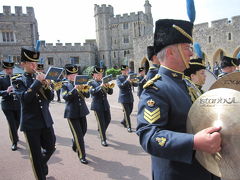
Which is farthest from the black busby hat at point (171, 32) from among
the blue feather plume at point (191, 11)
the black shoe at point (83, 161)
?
the black shoe at point (83, 161)

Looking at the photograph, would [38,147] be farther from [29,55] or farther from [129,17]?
[129,17]

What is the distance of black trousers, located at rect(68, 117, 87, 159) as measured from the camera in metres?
4.95

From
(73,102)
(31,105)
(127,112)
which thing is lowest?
(127,112)

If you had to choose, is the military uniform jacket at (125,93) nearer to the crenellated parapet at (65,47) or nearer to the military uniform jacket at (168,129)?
the military uniform jacket at (168,129)

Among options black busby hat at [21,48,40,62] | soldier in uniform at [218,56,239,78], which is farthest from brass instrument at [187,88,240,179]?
soldier in uniform at [218,56,239,78]

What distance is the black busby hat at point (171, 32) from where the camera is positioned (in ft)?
6.05

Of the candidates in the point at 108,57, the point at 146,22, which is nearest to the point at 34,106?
the point at 108,57

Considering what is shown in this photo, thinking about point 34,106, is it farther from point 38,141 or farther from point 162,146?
point 162,146

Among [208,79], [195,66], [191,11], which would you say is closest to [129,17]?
[208,79]

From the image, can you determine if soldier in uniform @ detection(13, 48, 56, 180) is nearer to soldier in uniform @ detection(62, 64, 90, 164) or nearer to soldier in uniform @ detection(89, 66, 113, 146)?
soldier in uniform @ detection(62, 64, 90, 164)

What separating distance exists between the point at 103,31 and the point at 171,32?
5117 cm

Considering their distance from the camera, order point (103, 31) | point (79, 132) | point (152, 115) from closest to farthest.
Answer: point (152, 115) < point (79, 132) < point (103, 31)

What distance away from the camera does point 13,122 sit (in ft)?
20.4

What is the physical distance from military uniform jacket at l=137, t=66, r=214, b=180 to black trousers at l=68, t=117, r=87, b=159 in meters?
3.20
